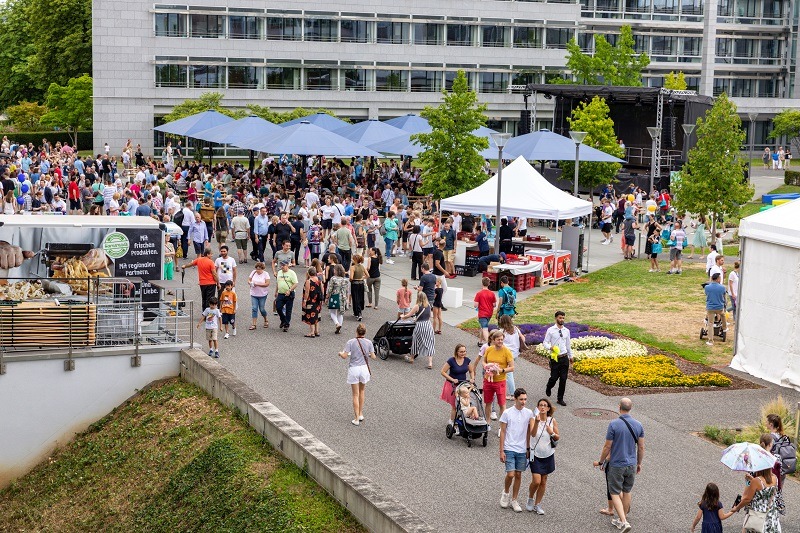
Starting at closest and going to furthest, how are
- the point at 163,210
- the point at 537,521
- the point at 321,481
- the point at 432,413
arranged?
the point at 537,521
the point at 321,481
the point at 432,413
the point at 163,210

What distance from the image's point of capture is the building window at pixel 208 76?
221 feet

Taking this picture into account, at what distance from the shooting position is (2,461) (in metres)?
19.2

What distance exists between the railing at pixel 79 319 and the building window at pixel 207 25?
47.7 meters

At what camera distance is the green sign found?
71.3 ft

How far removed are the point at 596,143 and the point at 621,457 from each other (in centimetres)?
3606

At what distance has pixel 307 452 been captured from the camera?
49.1 feet

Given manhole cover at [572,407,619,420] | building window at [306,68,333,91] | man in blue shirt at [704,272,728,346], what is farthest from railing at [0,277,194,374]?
building window at [306,68,333,91]

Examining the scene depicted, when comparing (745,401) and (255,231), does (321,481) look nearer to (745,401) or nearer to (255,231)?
(745,401)

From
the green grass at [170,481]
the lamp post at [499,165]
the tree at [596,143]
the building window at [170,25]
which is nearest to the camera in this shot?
the green grass at [170,481]

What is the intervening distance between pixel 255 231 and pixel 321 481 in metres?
16.2

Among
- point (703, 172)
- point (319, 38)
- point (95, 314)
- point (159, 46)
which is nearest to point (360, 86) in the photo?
point (319, 38)

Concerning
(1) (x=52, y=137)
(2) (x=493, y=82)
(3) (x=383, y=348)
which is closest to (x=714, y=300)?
(3) (x=383, y=348)

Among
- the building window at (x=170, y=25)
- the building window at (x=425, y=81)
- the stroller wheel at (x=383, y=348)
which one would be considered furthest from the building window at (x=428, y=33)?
the stroller wheel at (x=383, y=348)

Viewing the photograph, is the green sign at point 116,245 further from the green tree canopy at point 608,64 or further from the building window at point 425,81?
the building window at point 425,81
